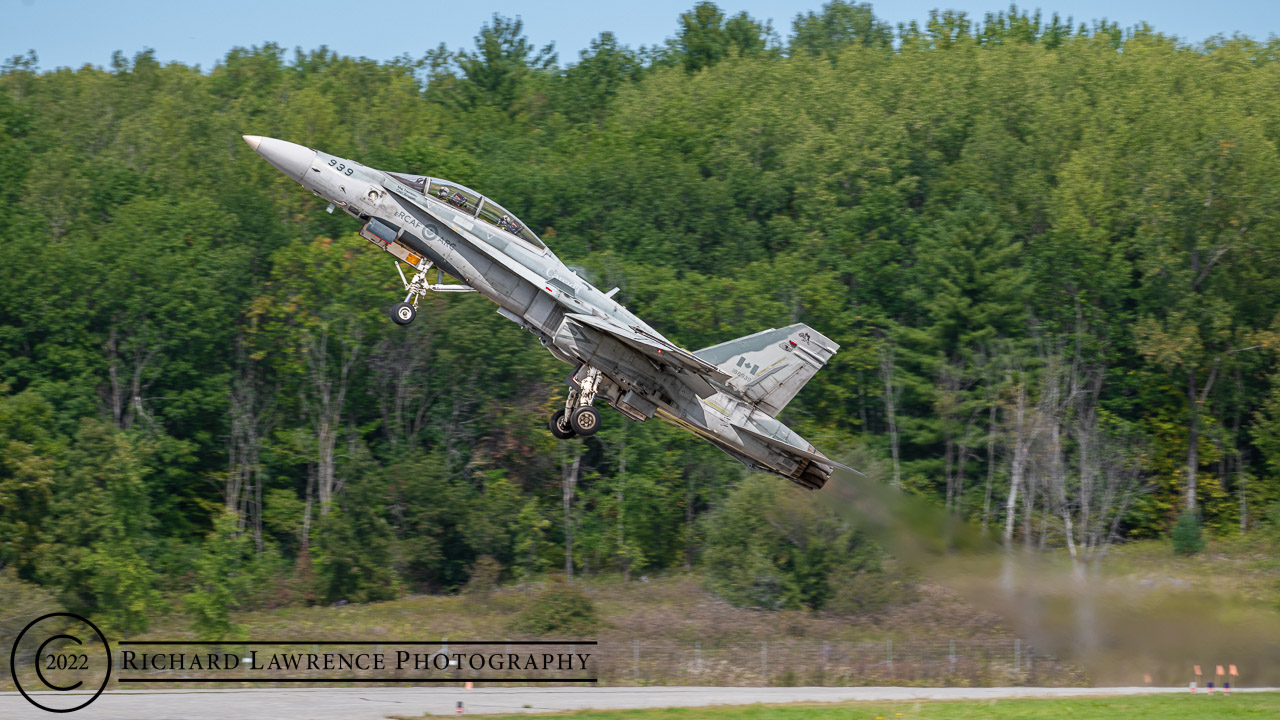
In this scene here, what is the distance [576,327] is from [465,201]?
338cm

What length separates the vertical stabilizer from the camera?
2895 centimetres

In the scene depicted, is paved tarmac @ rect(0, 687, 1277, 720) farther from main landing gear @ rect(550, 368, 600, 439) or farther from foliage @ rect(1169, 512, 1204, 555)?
foliage @ rect(1169, 512, 1204, 555)

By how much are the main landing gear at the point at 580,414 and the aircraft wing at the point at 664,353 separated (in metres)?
1.19

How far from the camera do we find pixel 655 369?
28.6 metres

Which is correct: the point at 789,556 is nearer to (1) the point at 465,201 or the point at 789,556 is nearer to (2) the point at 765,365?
(2) the point at 765,365

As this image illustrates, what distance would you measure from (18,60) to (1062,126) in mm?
63764

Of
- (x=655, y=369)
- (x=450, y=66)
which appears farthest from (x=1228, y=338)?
(x=450, y=66)

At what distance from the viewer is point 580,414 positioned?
28.3m

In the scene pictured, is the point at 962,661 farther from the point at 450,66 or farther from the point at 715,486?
the point at 450,66

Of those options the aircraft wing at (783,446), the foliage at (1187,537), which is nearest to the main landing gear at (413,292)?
the aircraft wing at (783,446)

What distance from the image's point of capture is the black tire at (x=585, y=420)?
2820 cm

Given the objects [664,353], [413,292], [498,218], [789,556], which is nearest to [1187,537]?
[789,556]
